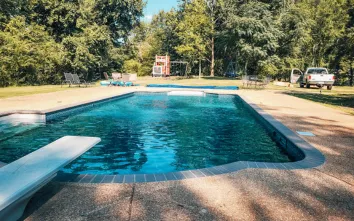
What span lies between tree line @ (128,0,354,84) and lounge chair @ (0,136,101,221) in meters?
27.2

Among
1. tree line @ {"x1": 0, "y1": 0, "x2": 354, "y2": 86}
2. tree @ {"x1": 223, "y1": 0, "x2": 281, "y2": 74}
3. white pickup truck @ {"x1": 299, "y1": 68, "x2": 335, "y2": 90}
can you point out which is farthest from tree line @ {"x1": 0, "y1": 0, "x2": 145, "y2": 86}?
white pickup truck @ {"x1": 299, "y1": 68, "x2": 335, "y2": 90}

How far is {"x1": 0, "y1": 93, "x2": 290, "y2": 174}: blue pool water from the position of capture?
227 inches

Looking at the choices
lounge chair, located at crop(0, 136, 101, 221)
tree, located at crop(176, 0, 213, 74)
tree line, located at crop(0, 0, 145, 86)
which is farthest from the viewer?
tree, located at crop(176, 0, 213, 74)

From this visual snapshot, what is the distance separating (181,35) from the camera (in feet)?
119

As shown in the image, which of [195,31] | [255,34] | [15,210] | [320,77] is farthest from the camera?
[195,31]

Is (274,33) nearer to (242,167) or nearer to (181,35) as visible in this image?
(181,35)

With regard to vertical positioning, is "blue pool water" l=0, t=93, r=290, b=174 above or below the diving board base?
below

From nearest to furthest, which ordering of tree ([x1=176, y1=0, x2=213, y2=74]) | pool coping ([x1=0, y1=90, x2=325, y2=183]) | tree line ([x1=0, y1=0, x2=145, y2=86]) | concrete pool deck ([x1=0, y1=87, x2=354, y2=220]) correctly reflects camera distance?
concrete pool deck ([x1=0, y1=87, x2=354, y2=220]) → pool coping ([x1=0, y1=90, x2=325, y2=183]) → tree line ([x1=0, y1=0, x2=145, y2=86]) → tree ([x1=176, y1=0, x2=213, y2=74])

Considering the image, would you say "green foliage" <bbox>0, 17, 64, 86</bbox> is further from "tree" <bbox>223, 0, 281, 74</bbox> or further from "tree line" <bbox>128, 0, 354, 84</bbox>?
"tree" <bbox>223, 0, 281, 74</bbox>

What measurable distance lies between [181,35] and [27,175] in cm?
3541

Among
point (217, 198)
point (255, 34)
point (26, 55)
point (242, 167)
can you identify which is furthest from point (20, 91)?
point (255, 34)

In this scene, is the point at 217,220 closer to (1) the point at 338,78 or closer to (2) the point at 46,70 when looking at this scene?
(2) the point at 46,70

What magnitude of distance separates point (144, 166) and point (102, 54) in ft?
84.9

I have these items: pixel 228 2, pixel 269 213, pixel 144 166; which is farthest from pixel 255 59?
pixel 269 213
